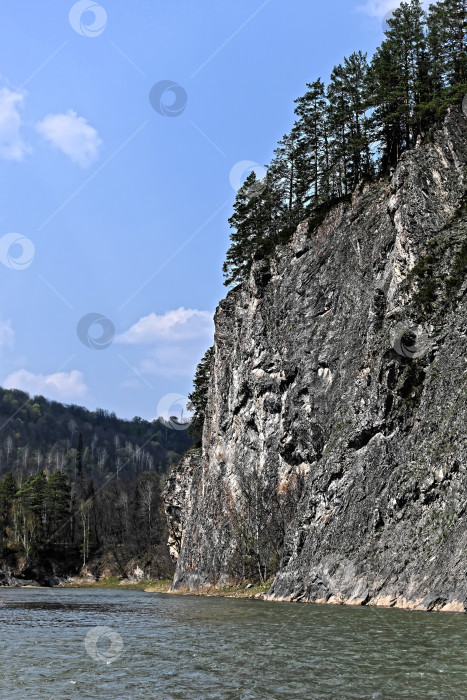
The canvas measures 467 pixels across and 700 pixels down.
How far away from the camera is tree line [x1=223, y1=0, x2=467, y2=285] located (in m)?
66.3

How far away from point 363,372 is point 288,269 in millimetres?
22600

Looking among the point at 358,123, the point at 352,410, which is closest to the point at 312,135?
the point at 358,123

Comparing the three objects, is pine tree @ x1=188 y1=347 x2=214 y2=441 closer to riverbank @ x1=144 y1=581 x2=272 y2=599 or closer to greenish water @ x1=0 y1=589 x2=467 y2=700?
riverbank @ x1=144 y1=581 x2=272 y2=599

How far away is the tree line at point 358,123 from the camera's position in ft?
218

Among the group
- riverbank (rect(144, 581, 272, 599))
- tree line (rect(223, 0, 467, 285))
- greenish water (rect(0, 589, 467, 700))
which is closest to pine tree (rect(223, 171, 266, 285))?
tree line (rect(223, 0, 467, 285))

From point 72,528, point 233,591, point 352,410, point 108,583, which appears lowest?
point 108,583

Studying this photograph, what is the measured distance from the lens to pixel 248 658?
61.1ft

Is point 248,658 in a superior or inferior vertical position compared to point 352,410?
inferior

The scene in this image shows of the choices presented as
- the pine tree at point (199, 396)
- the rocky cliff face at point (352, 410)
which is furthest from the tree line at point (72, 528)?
the rocky cliff face at point (352, 410)

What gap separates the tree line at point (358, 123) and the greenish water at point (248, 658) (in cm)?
4789
